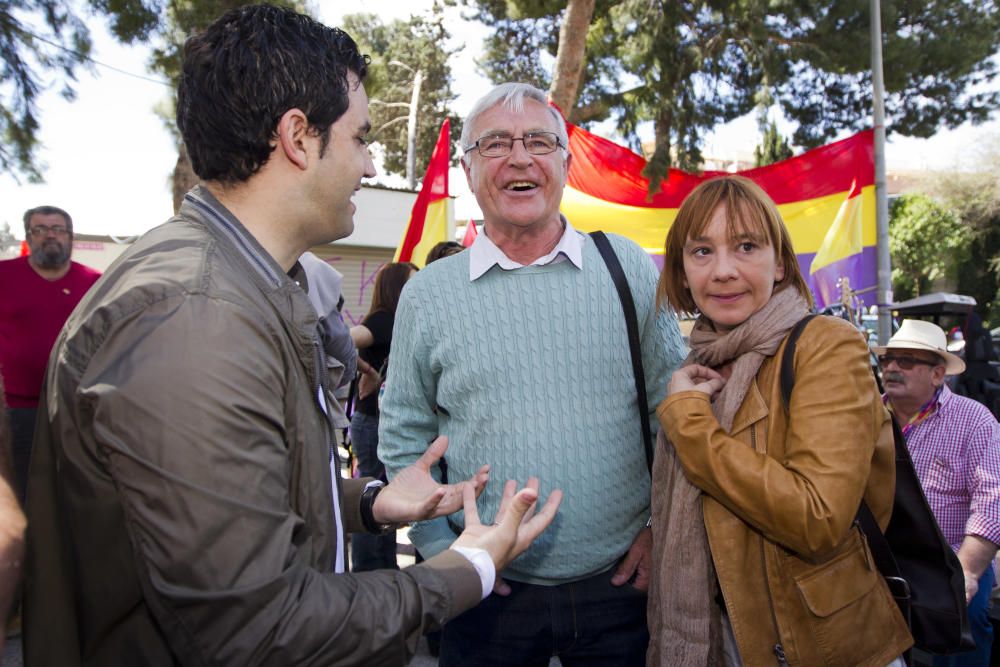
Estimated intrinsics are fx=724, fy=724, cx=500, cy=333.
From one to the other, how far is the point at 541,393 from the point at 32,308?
3509mm

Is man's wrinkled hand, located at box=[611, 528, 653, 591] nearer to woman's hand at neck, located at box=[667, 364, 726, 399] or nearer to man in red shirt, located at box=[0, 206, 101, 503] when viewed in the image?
woman's hand at neck, located at box=[667, 364, 726, 399]

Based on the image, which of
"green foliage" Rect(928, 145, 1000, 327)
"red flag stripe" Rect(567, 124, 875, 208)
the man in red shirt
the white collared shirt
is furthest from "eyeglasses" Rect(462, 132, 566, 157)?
"green foliage" Rect(928, 145, 1000, 327)

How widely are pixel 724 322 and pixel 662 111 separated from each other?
402 inches

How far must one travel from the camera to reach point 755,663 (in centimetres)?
162

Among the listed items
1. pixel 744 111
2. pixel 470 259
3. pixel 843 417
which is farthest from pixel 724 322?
pixel 744 111

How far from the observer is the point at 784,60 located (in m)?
11.4

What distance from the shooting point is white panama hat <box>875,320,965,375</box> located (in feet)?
10.5

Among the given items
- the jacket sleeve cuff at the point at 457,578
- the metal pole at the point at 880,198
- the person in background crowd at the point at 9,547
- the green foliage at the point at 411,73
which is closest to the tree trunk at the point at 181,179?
the person in background crowd at the point at 9,547

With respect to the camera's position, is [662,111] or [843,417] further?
[662,111]

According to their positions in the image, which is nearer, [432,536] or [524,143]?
[432,536]

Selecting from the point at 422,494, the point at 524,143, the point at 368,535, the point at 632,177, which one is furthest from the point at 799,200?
the point at 422,494

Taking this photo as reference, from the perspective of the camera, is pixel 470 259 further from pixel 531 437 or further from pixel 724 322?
pixel 724 322

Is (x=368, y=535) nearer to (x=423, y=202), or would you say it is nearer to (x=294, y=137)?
(x=294, y=137)

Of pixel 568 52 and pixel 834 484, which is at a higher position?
pixel 568 52
